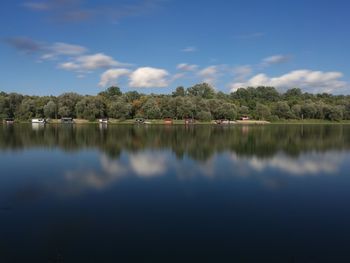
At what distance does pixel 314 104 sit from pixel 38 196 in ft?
379

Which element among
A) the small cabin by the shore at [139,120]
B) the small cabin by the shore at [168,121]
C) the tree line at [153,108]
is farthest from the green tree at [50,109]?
the small cabin by the shore at [168,121]

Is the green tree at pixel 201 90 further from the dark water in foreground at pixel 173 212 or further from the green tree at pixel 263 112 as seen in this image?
the dark water in foreground at pixel 173 212

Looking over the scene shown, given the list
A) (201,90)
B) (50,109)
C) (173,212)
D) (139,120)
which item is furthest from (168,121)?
(173,212)

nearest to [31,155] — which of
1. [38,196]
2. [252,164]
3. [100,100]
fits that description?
[38,196]

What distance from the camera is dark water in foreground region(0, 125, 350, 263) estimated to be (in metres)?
10.2

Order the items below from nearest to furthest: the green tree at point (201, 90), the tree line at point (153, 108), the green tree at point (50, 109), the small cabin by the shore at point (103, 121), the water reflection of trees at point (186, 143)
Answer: the water reflection of trees at point (186, 143) → the small cabin by the shore at point (103, 121) → the tree line at point (153, 108) → the green tree at point (50, 109) → the green tree at point (201, 90)

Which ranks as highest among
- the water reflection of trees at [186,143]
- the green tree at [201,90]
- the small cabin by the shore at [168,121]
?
the green tree at [201,90]

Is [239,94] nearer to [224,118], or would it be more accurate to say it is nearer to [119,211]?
[224,118]

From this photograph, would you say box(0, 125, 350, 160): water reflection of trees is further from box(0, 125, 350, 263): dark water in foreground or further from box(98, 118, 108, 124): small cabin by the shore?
box(98, 118, 108, 124): small cabin by the shore

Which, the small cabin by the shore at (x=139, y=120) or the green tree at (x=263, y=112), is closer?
the small cabin by the shore at (x=139, y=120)

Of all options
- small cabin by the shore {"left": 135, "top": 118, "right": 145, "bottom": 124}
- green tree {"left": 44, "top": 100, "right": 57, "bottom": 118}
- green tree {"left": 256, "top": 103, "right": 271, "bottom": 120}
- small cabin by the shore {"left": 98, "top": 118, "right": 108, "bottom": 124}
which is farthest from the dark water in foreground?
green tree {"left": 256, "top": 103, "right": 271, "bottom": 120}

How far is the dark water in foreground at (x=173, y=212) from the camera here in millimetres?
10164

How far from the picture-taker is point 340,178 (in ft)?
71.3

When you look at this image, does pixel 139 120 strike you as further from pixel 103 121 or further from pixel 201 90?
pixel 201 90
